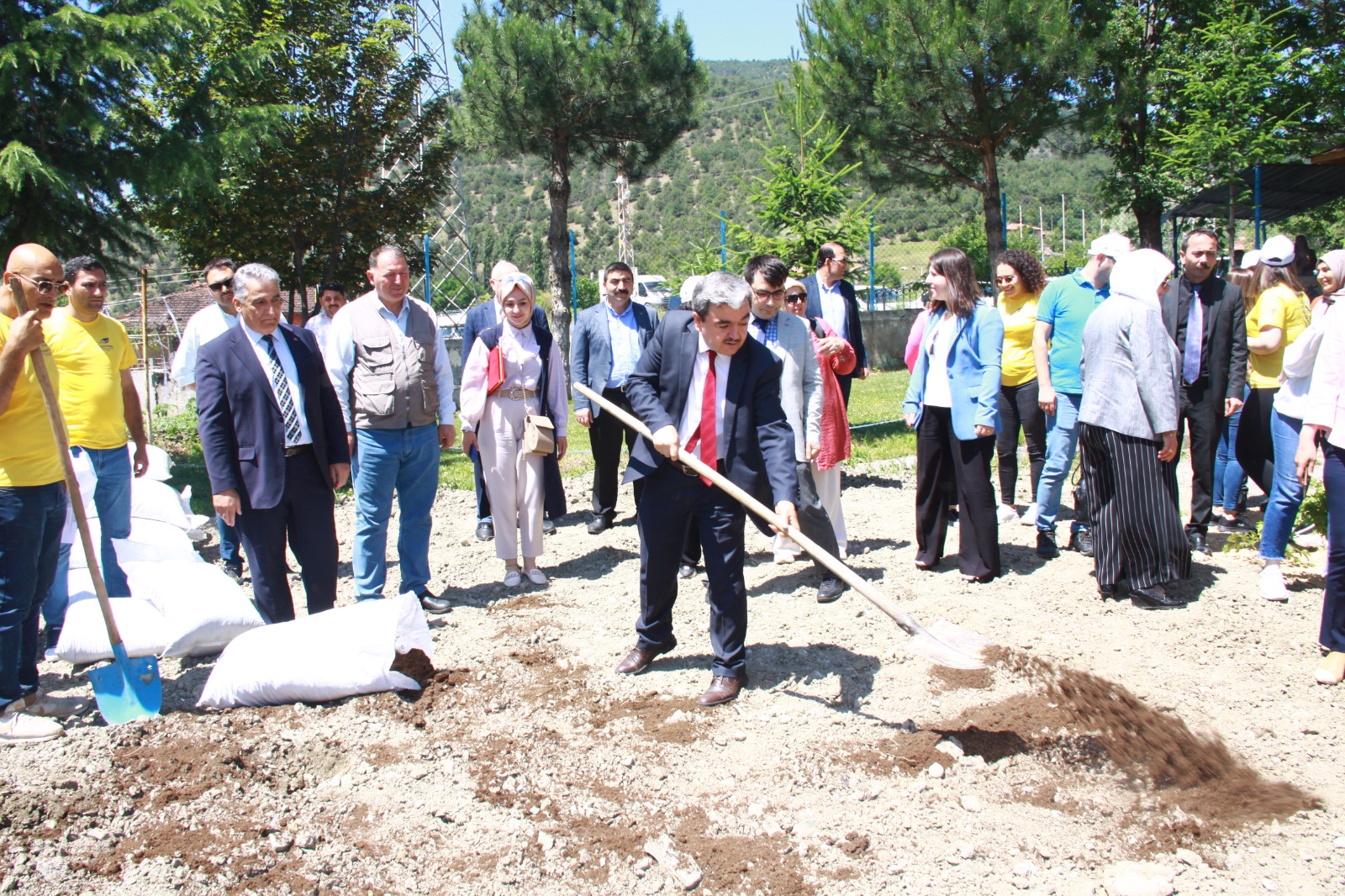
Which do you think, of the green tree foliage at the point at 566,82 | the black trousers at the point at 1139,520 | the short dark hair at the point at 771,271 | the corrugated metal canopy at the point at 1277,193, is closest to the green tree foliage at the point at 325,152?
the green tree foliage at the point at 566,82

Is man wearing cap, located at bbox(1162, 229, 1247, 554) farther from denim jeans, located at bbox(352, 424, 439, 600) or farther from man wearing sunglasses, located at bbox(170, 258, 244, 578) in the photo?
man wearing sunglasses, located at bbox(170, 258, 244, 578)

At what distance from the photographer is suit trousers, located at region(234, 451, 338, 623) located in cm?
426

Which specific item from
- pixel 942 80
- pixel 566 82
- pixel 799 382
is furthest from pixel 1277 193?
pixel 799 382

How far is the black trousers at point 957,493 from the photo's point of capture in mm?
5191

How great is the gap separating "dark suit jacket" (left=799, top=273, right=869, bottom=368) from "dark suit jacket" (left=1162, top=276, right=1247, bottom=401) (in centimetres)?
194

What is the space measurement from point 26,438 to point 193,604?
42.4 inches

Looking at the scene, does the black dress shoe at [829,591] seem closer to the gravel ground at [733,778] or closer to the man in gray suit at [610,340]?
the gravel ground at [733,778]

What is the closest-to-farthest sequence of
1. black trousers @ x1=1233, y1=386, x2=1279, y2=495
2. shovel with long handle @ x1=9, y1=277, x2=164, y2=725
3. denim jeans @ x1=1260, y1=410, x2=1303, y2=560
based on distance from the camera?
1. shovel with long handle @ x1=9, y1=277, x2=164, y2=725
2. denim jeans @ x1=1260, y1=410, x2=1303, y2=560
3. black trousers @ x1=1233, y1=386, x2=1279, y2=495

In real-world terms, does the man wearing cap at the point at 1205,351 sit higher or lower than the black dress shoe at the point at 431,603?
higher

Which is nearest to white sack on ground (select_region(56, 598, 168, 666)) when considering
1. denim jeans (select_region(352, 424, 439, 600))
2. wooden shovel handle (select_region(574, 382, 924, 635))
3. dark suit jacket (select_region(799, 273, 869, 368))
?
denim jeans (select_region(352, 424, 439, 600))

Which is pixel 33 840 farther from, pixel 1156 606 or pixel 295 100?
pixel 295 100

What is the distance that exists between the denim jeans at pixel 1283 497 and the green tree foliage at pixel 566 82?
1268 centimetres

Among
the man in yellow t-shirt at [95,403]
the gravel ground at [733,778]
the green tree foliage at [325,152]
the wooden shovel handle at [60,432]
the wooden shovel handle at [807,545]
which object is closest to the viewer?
the gravel ground at [733,778]

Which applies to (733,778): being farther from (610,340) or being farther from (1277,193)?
(1277,193)
